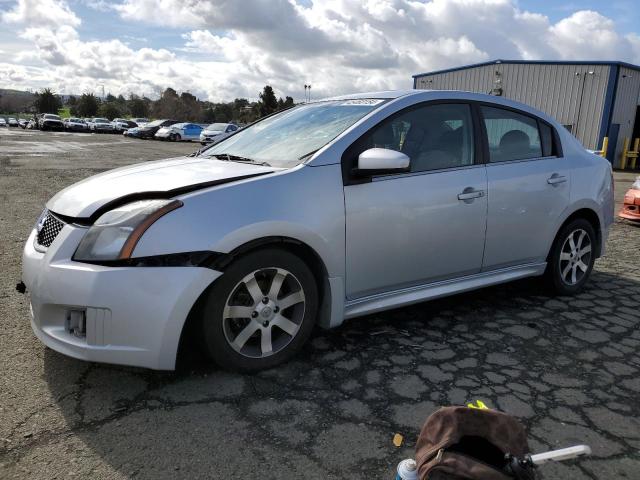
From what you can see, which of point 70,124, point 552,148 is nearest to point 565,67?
point 552,148

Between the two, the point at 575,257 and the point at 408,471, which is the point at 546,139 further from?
the point at 408,471

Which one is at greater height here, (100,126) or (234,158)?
(234,158)

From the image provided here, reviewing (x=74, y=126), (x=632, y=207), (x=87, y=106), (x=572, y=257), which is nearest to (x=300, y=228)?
(x=572, y=257)

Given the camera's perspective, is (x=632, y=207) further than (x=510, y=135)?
Yes

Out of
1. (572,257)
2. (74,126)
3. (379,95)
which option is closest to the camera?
(379,95)

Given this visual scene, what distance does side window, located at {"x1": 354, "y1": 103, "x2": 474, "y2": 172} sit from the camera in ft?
11.1

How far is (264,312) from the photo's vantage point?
291cm

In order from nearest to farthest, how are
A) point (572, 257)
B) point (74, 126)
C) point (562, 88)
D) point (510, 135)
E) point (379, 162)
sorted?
point (379, 162) < point (510, 135) < point (572, 257) < point (562, 88) < point (74, 126)

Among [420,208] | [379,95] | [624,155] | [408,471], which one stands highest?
[379,95]

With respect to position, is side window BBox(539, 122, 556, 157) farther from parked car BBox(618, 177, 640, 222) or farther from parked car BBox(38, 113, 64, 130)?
parked car BBox(38, 113, 64, 130)

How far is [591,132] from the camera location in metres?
22.2

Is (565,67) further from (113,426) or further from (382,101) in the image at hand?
(113,426)

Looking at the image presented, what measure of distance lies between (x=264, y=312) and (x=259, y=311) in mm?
31

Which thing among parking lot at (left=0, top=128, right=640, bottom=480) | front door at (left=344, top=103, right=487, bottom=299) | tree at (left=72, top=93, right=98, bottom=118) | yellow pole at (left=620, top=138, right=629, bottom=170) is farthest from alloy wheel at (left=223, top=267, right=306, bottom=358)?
tree at (left=72, top=93, right=98, bottom=118)
